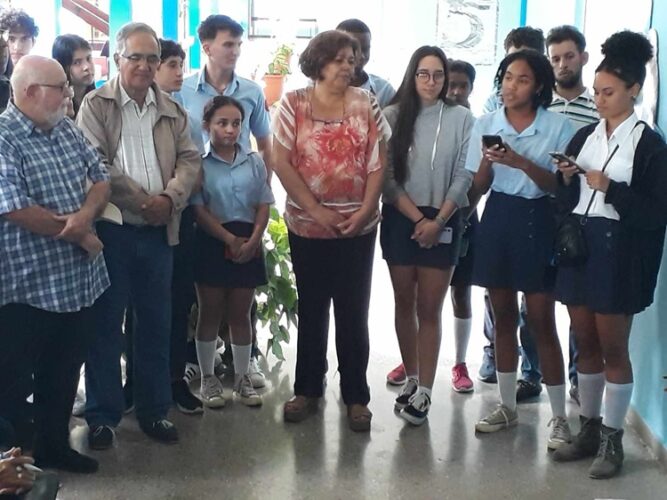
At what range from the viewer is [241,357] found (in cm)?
369

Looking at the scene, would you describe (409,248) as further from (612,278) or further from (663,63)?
(663,63)

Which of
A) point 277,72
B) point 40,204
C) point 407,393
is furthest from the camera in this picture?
point 277,72

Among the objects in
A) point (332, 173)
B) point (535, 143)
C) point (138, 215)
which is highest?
point (535, 143)

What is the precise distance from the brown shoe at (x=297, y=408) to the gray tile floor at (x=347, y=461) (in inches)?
1.2

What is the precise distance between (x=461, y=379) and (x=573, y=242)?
3.98ft

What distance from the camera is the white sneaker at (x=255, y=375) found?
154 inches

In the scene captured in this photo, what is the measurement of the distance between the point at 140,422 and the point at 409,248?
48.9 inches

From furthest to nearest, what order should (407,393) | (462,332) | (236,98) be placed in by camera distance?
(462,332), (236,98), (407,393)

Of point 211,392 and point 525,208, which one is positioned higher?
point 525,208

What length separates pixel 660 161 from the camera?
2814 millimetres

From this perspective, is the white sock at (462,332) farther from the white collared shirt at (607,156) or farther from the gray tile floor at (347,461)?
the white collared shirt at (607,156)

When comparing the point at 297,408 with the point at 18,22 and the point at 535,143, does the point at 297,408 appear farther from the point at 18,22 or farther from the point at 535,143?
the point at 18,22

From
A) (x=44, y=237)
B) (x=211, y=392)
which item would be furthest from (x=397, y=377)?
(x=44, y=237)

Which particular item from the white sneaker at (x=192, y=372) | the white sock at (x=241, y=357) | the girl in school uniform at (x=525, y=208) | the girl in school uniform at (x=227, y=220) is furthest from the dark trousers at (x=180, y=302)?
the girl in school uniform at (x=525, y=208)
